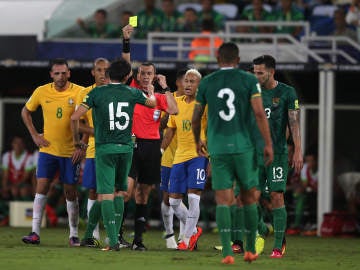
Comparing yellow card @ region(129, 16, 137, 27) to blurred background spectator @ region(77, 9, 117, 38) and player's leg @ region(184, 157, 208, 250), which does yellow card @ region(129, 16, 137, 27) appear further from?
blurred background spectator @ region(77, 9, 117, 38)

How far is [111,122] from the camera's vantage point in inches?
565

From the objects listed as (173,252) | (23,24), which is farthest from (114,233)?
(23,24)

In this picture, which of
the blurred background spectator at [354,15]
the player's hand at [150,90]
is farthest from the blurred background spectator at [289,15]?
→ the player's hand at [150,90]

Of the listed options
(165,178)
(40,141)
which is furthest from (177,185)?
(40,141)

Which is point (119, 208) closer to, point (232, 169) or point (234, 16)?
point (232, 169)

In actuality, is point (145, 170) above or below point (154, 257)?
above

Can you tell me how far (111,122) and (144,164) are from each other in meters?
1.73

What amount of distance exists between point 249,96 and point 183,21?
1232 centimetres

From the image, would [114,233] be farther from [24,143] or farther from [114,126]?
[24,143]

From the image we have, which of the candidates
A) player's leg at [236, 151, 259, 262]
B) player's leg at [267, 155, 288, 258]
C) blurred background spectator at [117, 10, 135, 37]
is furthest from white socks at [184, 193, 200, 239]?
blurred background spectator at [117, 10, 135, 37]

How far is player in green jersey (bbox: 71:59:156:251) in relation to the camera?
14.3m

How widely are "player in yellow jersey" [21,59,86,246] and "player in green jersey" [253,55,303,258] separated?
106 inches

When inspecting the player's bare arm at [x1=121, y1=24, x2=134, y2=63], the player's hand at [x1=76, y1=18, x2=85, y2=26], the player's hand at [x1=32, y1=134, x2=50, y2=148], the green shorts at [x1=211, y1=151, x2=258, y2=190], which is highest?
the player's hand at [x1=76, y1=18, x2=85, y2=26]

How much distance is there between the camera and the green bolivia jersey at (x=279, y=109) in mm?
14648
